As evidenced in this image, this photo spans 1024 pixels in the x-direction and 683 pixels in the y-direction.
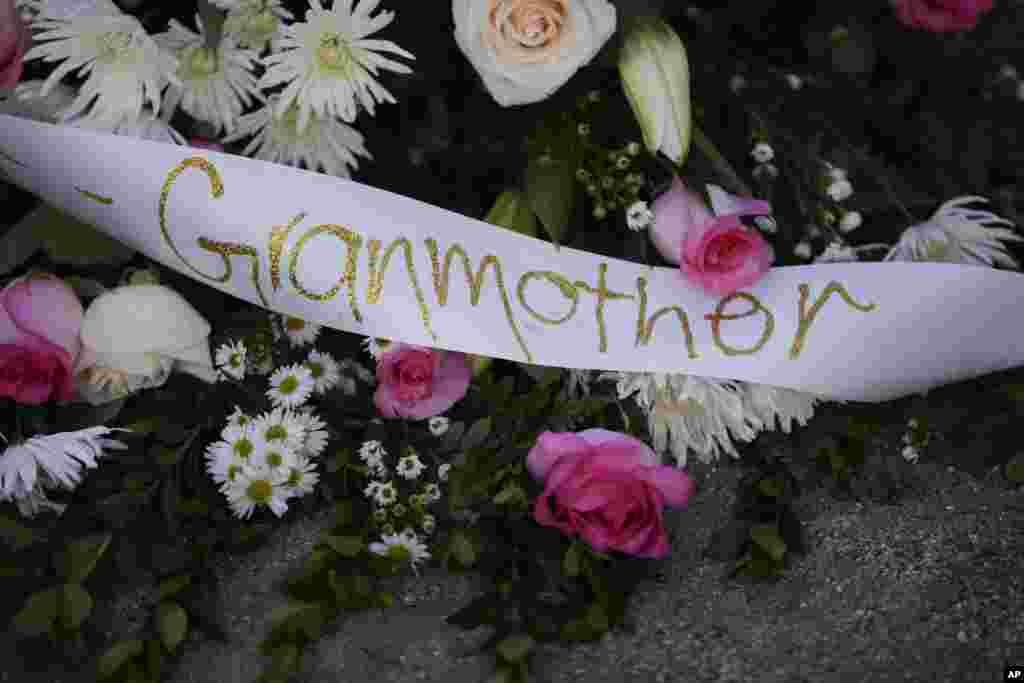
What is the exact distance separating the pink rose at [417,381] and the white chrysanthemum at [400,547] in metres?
0.11

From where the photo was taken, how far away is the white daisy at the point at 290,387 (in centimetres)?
87

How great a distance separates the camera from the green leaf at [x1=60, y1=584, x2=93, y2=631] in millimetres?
751

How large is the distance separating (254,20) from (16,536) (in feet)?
1.43

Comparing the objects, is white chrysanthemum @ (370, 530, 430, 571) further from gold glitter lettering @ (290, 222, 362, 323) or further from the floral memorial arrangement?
gold glitter lettering @ (290, 222, 362, 323)

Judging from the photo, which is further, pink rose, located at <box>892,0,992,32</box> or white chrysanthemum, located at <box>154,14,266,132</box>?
pink rose, located at <box>892,0,992,32</box>

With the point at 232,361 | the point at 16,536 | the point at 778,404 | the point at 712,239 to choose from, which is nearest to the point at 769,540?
the point at 778,404

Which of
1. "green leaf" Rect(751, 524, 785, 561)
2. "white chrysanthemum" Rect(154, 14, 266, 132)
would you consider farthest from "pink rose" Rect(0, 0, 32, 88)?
"green leaf" Rect(751, 524, 785, 561)

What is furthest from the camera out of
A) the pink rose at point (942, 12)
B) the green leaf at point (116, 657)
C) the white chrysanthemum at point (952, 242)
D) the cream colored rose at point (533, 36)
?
the pink rose at point (942, 12)

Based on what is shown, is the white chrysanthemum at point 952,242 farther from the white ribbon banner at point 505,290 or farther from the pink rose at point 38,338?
the pink rose at point 38,338

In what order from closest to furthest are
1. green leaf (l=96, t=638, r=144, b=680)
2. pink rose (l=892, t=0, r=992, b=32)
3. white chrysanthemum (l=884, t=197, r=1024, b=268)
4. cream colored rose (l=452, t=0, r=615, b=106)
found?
green leaf (l=96, t=638, r=144, b=680) → cream colored rose (l=452, t=0, r=615, b=106) → white chrysanthemum (l=884, t=197, r=1024, b=268) → pink rose (l=892, t=0, r=992, b=32)

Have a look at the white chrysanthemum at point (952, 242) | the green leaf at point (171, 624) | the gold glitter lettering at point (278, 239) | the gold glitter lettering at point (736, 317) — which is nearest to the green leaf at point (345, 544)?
the green leaf at point (171, 624)

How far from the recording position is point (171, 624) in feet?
2.49

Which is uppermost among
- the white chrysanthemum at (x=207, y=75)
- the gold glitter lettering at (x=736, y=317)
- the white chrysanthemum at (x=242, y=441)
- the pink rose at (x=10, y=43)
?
the pink rose at (x=10, y=43)

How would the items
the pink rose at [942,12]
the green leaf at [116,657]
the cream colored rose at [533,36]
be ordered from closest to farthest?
the green leaf at [116,657], the cream colored rose at [533,36], the pink rose at [942,12]
